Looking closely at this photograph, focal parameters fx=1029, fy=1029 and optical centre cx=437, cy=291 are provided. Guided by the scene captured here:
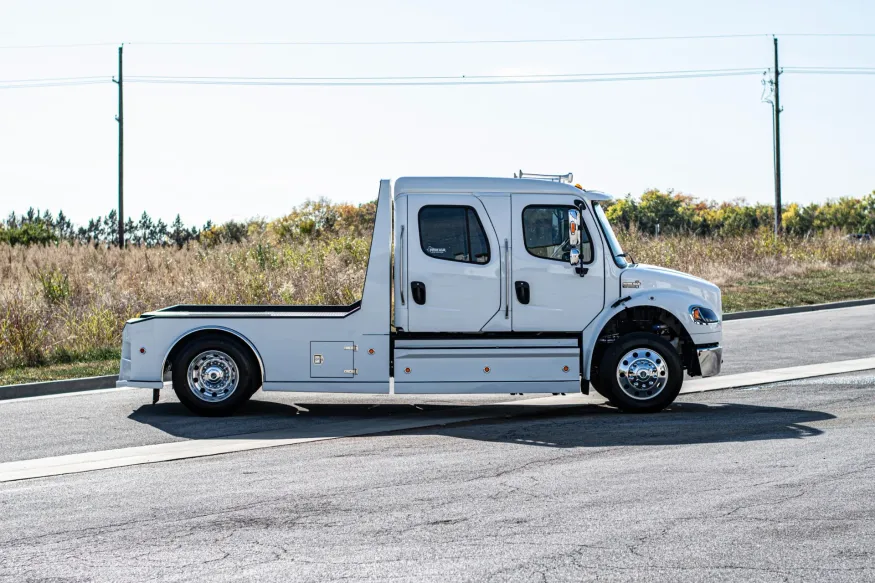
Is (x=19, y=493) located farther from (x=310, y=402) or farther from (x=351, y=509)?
(x=310, y=402)

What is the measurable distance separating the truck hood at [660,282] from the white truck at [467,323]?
15 mm

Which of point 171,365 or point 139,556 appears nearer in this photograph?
point 139,556

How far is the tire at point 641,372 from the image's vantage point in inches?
419

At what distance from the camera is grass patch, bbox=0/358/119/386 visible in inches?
543

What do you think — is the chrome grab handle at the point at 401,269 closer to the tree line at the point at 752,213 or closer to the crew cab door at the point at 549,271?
the crew cab door at the point at 549,271

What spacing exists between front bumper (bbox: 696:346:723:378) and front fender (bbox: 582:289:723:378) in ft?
0.28

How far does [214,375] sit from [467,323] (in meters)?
2.71

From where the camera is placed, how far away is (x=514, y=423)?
1036 centimetres

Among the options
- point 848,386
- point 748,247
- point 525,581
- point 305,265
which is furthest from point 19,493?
point 748,247

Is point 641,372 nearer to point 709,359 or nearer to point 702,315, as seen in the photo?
point 709,359

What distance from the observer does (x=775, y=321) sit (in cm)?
2120

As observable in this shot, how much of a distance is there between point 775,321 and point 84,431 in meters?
15.2

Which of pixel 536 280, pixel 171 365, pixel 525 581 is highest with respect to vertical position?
pixel 536 280

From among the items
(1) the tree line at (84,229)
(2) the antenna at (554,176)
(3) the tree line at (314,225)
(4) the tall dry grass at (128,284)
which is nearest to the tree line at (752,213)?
(3) the tree line at (314,225)
